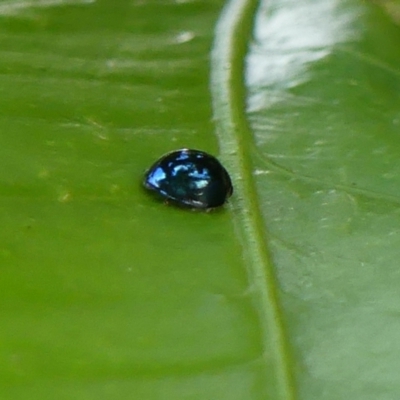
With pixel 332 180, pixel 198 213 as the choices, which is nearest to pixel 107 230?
pixel 198 213

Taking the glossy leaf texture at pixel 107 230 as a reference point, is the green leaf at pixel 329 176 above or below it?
below

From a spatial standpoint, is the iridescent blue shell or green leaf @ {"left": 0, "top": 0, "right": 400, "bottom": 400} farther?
the iridescent blue shell

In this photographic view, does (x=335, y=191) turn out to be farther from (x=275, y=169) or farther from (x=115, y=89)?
(x=115, y=89)

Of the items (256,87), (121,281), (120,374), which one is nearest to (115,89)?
(256,87)

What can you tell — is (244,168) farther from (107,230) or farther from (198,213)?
(107,230)

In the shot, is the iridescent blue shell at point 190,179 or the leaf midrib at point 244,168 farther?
the iridescent blue shell at point 190,179

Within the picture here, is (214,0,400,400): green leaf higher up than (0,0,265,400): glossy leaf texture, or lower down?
lower down
